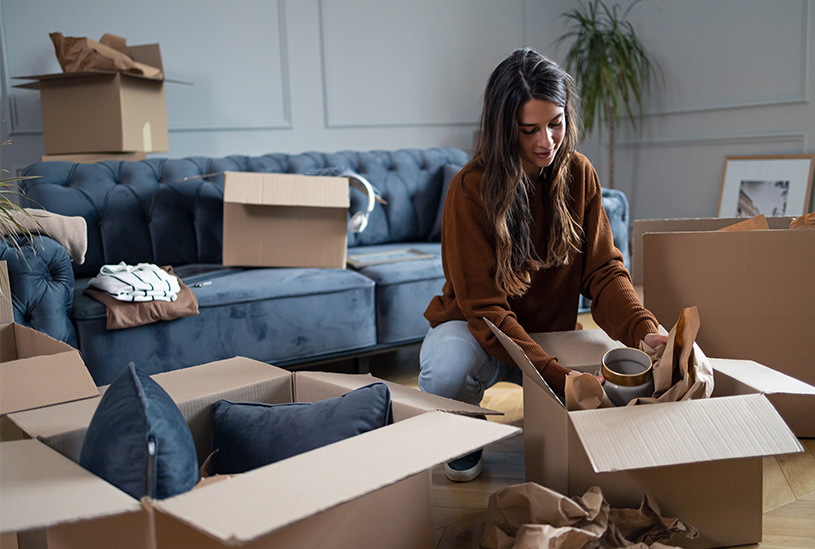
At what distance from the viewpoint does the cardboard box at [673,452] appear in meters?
0.94

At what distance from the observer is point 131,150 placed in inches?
104

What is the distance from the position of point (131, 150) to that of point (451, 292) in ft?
5.55

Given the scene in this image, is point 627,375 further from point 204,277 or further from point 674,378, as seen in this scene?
point 204,277

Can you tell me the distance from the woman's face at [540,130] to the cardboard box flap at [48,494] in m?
1.04

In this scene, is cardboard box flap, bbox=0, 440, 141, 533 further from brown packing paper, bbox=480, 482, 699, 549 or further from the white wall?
the white wall

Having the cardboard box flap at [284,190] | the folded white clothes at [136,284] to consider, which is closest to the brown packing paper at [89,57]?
the cardboard box flap at [284,190]

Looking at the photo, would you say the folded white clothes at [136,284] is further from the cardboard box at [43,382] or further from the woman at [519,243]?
the woman at [519,243]

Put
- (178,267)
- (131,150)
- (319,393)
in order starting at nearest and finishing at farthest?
(319,393), (178,267), (131,150)

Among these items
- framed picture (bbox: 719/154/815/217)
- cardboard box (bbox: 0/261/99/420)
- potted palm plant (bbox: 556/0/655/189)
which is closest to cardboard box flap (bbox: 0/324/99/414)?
cardboard box (bbox: 0/261/99/420)

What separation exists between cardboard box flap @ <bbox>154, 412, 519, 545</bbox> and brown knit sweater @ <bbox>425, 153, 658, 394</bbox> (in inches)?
17.6

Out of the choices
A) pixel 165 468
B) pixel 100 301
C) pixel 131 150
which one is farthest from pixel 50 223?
pixel 165 468

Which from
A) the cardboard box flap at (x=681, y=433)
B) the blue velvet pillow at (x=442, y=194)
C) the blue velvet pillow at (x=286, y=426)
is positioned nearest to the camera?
the cardboard box flap at (x=681, y=433)

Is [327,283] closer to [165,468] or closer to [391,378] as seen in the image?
[391,378]

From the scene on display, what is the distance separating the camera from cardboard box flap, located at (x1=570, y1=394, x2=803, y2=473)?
926 mm
